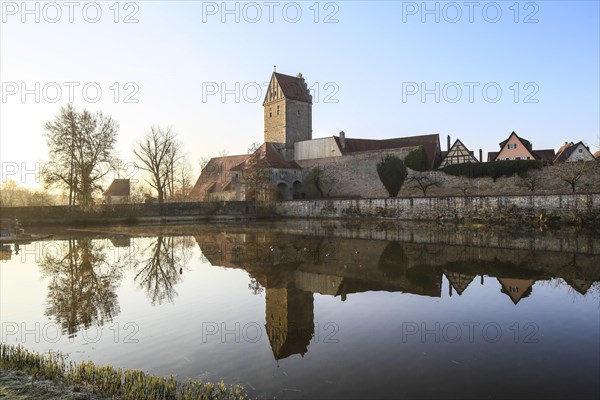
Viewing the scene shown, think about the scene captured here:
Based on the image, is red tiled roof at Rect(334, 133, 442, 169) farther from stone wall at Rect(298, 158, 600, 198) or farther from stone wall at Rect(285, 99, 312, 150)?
stone wall at Rect(285, 99, 312, 150)

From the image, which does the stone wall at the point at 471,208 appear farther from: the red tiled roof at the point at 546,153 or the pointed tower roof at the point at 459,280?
the red tiled roof at the point at 546,153

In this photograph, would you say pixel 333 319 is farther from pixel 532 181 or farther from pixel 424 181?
pixel 424 181

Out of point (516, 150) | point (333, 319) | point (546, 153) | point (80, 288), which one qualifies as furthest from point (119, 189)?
point (333, 319)

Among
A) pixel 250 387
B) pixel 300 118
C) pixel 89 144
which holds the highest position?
pixel 300 118

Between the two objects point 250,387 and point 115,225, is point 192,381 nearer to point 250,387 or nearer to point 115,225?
point 250,387

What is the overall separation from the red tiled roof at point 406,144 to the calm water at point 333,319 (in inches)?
1233

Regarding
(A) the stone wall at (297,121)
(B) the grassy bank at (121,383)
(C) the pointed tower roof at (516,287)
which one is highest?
(A) the stone wall at (297,121)

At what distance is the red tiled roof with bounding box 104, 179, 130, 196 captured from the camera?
214ft

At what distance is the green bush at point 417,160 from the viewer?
134ft

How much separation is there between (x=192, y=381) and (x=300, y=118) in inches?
2197

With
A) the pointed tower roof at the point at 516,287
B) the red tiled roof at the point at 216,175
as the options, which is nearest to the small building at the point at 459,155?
the red tiled roof at the point at 216,175

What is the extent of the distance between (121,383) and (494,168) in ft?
121

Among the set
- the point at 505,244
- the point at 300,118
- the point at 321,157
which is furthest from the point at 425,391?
the point at 300,118

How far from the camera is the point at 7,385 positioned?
439 cm
